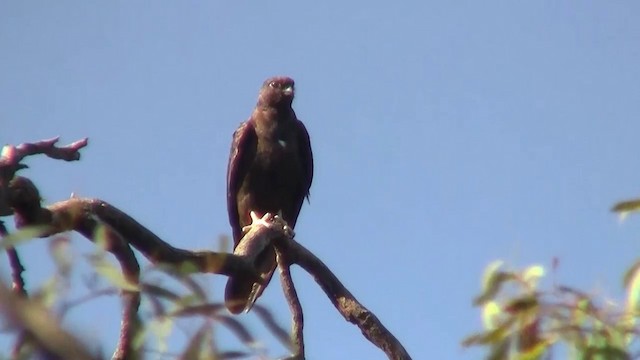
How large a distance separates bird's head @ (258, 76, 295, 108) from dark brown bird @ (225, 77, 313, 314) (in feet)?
0.45

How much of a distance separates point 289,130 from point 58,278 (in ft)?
17.0

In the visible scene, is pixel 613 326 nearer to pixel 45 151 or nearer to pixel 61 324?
pixel 61 324

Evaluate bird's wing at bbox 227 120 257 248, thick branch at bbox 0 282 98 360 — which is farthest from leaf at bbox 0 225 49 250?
bird's wing at bbox 227 120 257 248

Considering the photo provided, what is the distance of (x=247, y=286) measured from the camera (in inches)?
123

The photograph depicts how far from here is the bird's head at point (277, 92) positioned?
676cm

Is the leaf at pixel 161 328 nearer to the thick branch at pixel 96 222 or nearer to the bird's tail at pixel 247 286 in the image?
the thick branch at pixel 96 222

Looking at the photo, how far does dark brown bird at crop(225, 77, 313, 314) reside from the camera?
6219 mm

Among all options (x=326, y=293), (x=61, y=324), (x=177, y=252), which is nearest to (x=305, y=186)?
(x=326, y=293)

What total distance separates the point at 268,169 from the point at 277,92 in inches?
32.3

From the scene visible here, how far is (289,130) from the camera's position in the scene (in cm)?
652

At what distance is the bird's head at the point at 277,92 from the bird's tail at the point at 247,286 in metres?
2.64

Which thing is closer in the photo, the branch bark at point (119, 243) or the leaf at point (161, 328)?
the leaf at point (161, 328)

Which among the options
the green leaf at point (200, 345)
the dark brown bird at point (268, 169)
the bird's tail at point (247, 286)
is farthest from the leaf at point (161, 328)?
the dark brown bird at point (268, 169)

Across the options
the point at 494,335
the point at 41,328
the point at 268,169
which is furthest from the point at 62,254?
the point at 268,169
